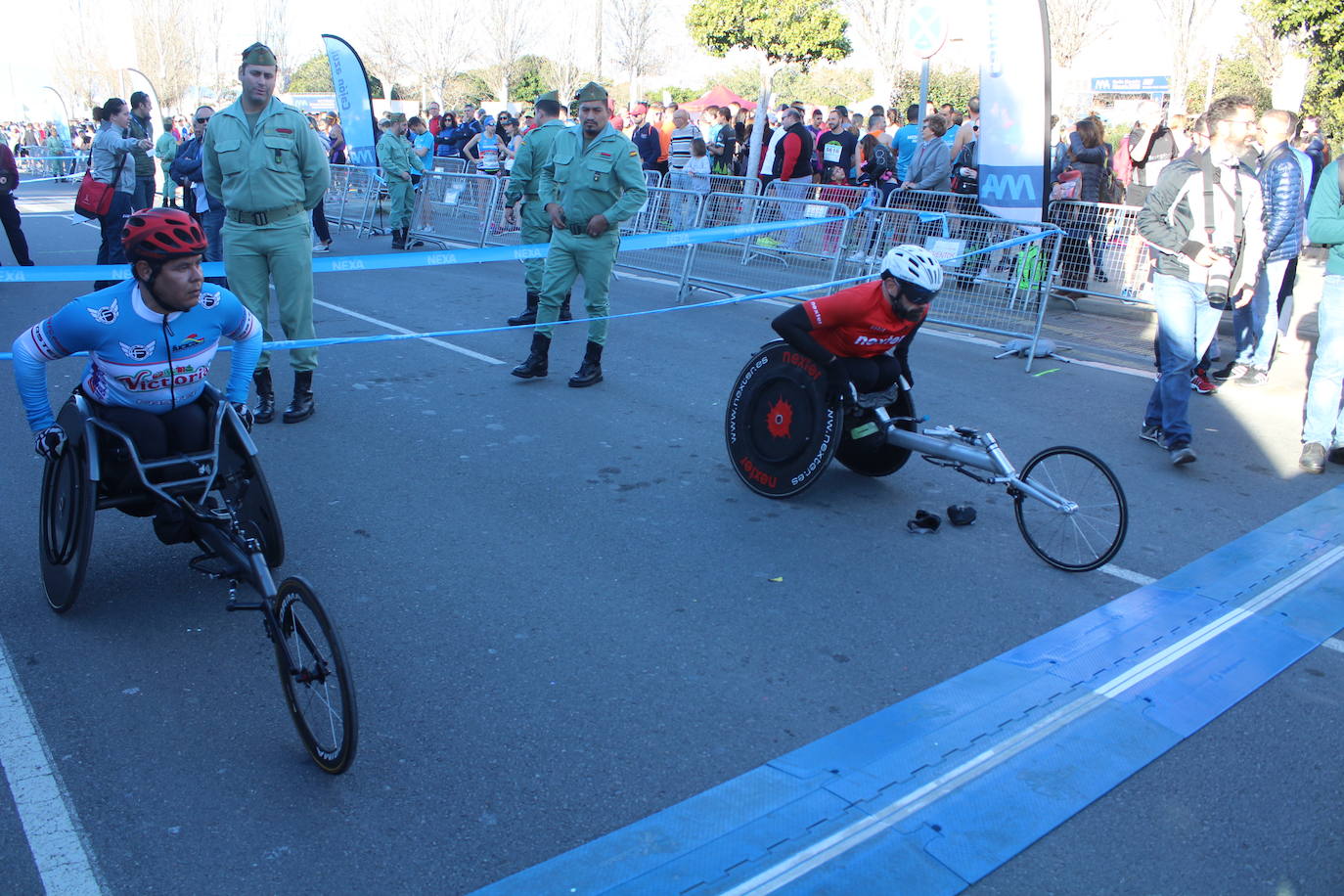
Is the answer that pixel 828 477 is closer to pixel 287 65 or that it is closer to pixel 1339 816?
pixel 1339 816

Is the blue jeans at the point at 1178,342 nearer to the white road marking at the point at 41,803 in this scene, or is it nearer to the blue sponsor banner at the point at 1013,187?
the blue sponsor banner at the point at 1013,187

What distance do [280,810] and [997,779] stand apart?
85.2 inches

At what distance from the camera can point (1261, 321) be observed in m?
8.48

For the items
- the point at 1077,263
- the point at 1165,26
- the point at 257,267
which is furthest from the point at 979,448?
the point at 1165,26

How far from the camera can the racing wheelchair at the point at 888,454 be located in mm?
4738

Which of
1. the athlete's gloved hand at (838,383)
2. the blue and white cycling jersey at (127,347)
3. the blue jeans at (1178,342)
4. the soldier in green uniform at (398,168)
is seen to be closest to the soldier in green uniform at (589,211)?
the athlete's gloved hand at (838,383)

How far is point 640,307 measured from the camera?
1107 cm

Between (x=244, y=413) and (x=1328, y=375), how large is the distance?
595 centimetres

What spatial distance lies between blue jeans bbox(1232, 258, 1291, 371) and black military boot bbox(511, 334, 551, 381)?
5.41m

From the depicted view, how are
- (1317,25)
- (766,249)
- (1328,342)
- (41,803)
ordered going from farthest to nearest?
(1317,25)
(766,249)
(1328,342)
(41,803)

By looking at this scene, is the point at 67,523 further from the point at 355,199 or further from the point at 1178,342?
the point at 355,199

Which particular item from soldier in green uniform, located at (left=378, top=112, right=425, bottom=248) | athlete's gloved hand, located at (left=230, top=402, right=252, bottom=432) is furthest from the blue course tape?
soldier in green uniform, located at (left=378, top=112, right=425, bottom=248)

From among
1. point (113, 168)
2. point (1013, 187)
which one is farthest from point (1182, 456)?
point (113, 168)

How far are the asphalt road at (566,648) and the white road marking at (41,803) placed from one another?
0.04 metres
